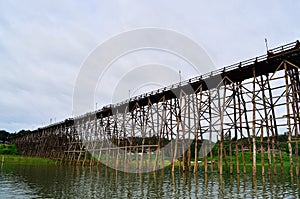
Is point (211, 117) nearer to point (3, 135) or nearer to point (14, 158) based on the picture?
point (14, 158)

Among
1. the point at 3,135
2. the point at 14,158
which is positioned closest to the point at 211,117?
the point at 14,158

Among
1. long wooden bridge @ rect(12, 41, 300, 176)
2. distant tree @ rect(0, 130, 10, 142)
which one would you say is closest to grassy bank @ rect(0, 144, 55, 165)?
long wooden bridge @ rect(12, 41, 300, 176)

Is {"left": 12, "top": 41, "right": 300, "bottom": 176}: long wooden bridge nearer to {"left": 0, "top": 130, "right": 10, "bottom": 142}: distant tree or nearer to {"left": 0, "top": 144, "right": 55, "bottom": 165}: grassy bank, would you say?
{"left": 0, "top": 144, "right": 55, "bottom": 165}: grassy bank

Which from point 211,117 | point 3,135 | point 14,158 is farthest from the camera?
point 3,135

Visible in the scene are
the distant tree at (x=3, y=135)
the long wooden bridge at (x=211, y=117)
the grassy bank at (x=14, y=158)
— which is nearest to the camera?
the long wooden bridge at (x=211, y=117)

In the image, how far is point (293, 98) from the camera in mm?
18922

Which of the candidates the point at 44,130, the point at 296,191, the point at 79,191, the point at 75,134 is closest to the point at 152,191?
the point at 79,191

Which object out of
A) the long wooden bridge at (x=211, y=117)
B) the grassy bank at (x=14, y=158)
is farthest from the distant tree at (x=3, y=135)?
the long wooden bridge at (x=211, y=117)

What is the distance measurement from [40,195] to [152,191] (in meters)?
6.22

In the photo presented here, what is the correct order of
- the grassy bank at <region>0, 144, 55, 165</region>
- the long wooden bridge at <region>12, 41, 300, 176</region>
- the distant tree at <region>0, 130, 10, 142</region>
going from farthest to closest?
the distant tree at <region>0, 130, 10, 142</region>, the grassy bank at <region>0, 144, 55, 165</region>, the long wooden bridge at <region>12, 41, 300, 176</region>

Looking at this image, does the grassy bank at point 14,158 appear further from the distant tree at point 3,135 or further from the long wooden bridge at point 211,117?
the distant tree at point 3,135

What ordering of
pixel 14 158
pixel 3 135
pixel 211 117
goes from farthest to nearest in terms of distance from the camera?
1. pixel 3 135
2. pixel 14 158
3. pixel 211 117

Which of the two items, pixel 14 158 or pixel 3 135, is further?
pixel 3 135

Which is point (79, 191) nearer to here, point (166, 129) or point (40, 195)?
point (40, 195)
